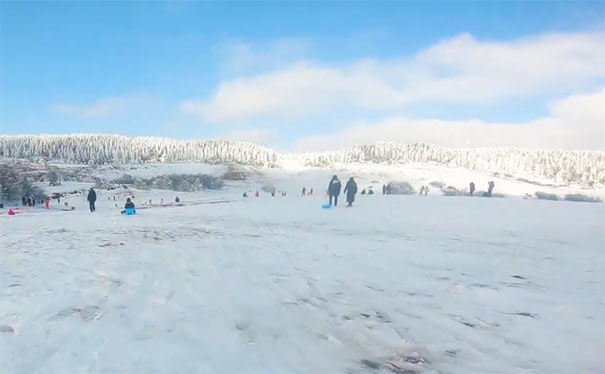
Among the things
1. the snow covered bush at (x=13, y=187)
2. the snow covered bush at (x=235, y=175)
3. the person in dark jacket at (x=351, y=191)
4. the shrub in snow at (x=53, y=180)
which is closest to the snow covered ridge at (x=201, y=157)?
the snow covered bush at (x=235, y=175)

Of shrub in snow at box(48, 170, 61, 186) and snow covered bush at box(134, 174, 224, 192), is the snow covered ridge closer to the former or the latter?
snow covered bush at box(134, 174, 224, 192)

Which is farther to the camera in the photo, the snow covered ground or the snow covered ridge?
the snow covered ridge

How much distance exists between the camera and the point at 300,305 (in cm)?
572

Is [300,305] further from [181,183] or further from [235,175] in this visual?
[235,175]

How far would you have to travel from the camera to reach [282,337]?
4594 millimetres

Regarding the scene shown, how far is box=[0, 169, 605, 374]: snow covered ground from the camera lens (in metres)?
4.05

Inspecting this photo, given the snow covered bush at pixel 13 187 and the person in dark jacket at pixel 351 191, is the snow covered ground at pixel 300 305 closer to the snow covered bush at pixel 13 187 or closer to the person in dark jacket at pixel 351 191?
the person in dark jacket at pixel 351 191

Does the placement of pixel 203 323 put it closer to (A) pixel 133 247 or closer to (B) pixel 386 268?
(B) pixel 386 268

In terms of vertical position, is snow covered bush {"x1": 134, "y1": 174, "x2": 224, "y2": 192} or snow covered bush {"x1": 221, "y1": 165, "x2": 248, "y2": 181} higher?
snow covered bush {"x1": 221, "y1": 165, "x2": 248, "y2": 181}

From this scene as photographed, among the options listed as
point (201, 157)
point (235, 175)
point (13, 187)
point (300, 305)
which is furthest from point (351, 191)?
point (201, 157)

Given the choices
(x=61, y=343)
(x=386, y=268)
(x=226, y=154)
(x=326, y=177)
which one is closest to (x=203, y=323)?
(x=61, y=343)

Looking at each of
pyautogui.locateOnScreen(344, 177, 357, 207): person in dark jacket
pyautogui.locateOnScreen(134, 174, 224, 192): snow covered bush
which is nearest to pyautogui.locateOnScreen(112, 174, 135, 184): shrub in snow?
pyautogui.locateOnScreen(134, 174, 224, 192): snow covered bush

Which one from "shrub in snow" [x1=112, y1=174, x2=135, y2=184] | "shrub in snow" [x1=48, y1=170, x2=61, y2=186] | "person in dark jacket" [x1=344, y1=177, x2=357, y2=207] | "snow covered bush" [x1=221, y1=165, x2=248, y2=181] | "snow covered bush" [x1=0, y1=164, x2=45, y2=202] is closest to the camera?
"person in dark jacket" [x1=344, y1=177, x2=357, y2=207]

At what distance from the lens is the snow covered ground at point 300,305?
4.05 metres
